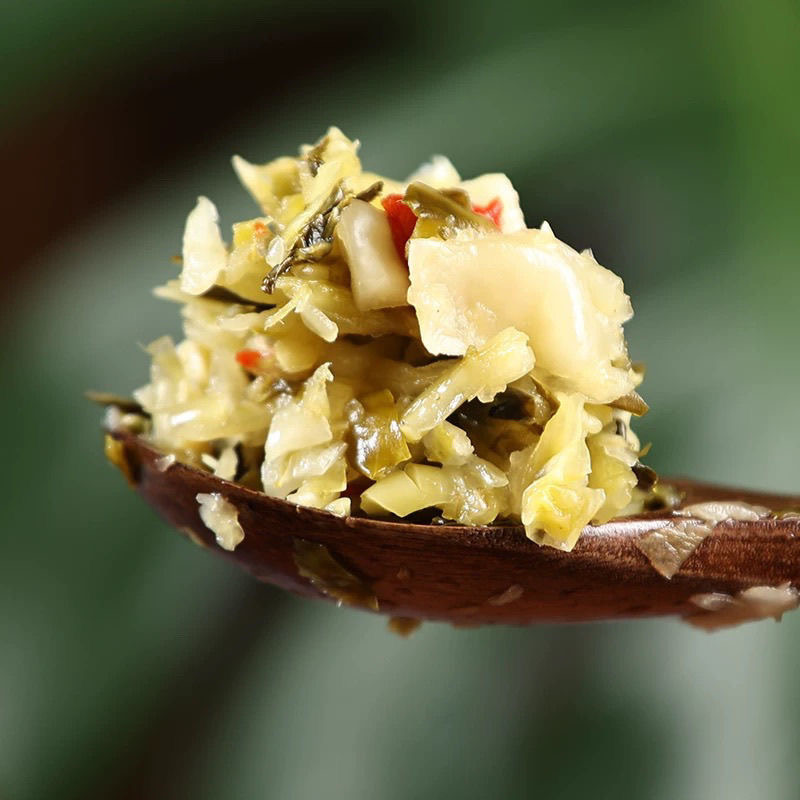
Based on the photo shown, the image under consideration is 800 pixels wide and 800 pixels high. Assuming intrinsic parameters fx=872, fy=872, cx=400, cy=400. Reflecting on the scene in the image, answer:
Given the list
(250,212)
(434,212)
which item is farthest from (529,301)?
(250,212)

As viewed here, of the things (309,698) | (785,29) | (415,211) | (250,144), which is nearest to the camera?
(415,211)

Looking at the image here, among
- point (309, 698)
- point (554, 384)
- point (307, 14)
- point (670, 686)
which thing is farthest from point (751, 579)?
point (307, 14)

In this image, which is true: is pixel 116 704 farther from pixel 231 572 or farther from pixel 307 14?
pixel 307 14

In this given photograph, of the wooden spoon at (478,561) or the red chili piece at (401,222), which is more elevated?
the red chili piece at (401,222)

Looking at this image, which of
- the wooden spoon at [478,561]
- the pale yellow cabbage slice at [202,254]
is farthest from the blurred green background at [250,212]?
the pale yellow cabbage slice at [202,254]

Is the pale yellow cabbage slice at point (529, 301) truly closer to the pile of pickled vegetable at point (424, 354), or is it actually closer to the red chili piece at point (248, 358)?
the pile of pickled vegetable at point (424, 354)

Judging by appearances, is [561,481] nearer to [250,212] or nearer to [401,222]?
[401,222]

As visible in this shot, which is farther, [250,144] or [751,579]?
[250,144]
